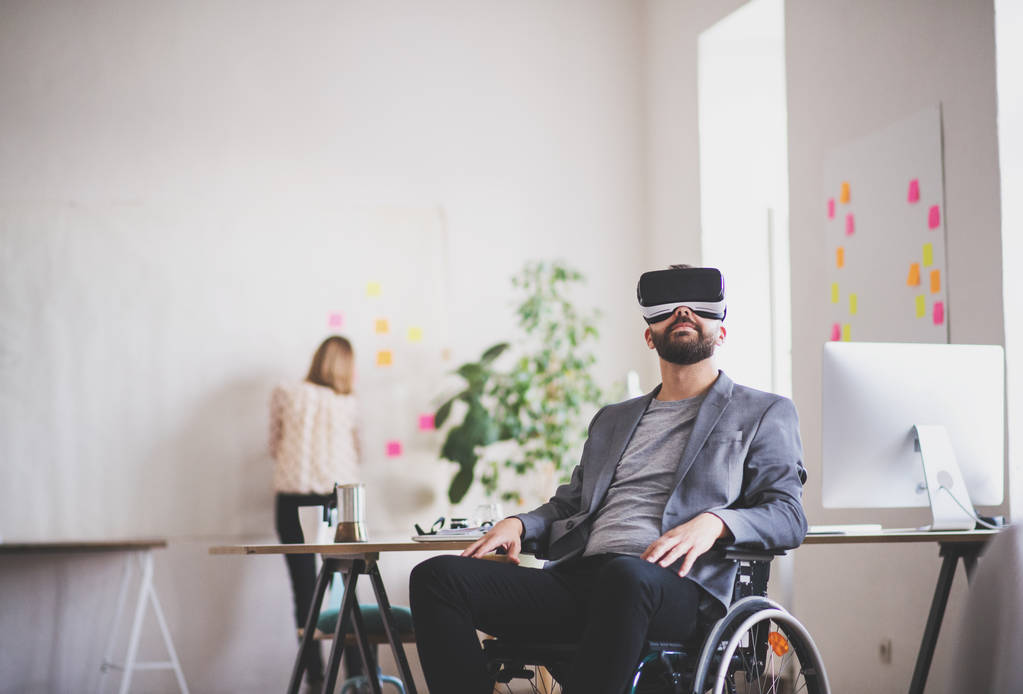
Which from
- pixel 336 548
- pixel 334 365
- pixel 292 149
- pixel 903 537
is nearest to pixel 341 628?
pixel 336 548

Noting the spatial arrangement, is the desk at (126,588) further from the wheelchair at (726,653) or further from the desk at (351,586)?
the wheelchair at (726,653)

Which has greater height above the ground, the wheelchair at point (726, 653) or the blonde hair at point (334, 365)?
the blonde hair at point (334, 365)

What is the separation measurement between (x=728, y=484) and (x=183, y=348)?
3583mm

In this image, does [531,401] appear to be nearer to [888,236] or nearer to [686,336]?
[888,236]

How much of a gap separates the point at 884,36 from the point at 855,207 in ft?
2.04

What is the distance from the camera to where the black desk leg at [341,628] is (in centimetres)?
269

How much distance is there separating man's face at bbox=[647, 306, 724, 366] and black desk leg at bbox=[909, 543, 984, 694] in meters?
0.88

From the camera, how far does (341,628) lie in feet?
8.99

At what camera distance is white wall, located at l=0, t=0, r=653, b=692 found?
5238 mm

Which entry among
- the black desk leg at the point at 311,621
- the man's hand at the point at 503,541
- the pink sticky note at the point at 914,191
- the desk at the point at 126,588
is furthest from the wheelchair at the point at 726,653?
the desk at the point at 126,588

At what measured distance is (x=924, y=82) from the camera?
369cm

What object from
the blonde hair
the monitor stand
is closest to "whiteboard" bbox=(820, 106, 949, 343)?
the monitor stand

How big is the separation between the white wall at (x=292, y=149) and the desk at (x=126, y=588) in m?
0.08

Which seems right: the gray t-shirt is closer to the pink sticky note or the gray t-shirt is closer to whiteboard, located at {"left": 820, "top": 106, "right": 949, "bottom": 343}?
whiteboard, located at {"left": 820, "top": 106, "right": 949, "bottom": 343}
